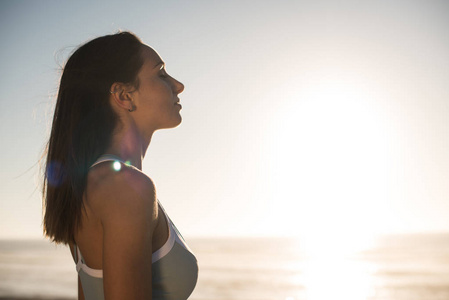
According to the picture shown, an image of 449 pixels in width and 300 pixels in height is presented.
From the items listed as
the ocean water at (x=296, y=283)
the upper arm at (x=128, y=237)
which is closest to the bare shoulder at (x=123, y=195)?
the upper arm at (x=128, y=237)

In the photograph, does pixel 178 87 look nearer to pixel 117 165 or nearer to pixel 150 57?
pixel 150 57

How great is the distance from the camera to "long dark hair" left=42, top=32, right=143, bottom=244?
163cm

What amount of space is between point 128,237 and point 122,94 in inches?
28.0

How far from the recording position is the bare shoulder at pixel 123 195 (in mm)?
1324

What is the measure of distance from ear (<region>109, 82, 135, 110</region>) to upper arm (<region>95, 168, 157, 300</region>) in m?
0.50

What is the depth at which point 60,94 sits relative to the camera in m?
1.83

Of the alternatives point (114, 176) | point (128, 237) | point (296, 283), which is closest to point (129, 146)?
point (114, 176)

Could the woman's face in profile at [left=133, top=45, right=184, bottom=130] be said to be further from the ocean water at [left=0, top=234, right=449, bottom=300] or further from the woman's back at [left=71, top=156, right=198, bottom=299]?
the ocean water at [left=0, top=234, right=449, bottom=300]

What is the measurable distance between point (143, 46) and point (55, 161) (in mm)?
627

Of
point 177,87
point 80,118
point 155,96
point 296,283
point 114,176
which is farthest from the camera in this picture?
point 296,283

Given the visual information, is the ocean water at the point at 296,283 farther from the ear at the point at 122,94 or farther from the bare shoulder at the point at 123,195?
the bare shoulder at the point at 123,195

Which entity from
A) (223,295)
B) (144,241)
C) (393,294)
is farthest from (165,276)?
(393,294)

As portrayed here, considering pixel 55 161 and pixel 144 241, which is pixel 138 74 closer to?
pixel 55 161

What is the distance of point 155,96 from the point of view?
1850 mm
